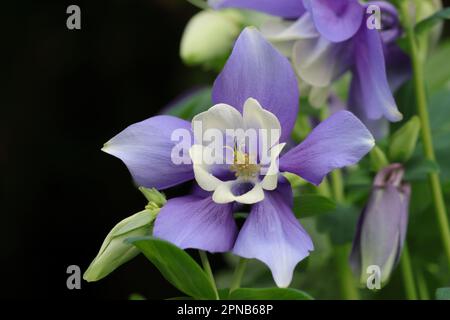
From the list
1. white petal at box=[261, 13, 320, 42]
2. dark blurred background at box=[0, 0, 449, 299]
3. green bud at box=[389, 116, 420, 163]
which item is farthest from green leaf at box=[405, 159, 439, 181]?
dark blurred background at box=[0, 0, 449, 299]

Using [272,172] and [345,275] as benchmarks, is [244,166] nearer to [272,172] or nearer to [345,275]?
[272,172]

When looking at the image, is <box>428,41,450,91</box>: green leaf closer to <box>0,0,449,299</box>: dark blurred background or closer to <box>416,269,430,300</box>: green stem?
<box>416,269,430,300</box>: green stem

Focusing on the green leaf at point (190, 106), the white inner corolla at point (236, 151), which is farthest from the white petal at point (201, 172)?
the green leaf at point (190, 106)

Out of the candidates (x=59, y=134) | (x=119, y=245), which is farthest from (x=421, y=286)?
(x=59, y=134)

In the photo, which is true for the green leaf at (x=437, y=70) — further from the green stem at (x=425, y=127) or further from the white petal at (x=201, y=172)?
the white petal at (x=201, y=172)

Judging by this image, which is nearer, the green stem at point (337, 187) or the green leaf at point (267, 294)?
the green leaf at point (267, 294)
